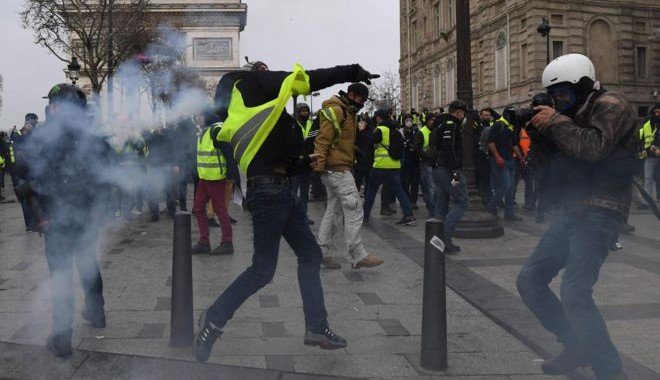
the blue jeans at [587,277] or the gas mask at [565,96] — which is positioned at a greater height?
the gas mask at [565,96]

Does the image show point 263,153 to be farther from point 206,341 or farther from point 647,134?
point 647,134

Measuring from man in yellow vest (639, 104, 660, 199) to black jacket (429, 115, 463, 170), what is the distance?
5.98 meters

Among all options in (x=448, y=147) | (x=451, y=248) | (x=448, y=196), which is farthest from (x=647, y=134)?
(x=451, y=248)

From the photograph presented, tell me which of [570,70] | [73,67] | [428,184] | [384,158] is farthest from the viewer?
[73,67]

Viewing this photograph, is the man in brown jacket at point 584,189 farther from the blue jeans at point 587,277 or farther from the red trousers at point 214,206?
the red trousers at point 214,206

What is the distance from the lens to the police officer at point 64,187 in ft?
15.2

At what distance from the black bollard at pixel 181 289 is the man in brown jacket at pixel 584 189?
2.26m

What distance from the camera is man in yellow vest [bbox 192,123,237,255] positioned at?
8672 mm

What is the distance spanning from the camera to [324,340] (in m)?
4.57

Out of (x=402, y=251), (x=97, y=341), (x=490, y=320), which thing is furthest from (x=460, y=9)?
(x=97, y=341)

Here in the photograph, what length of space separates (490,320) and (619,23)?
119ft

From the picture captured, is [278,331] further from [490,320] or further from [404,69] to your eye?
[404,69]

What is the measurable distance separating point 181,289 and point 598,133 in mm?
2757

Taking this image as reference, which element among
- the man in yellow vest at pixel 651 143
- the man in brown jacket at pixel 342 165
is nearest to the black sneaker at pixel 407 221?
the man in brown jacket at pixel 342 165
